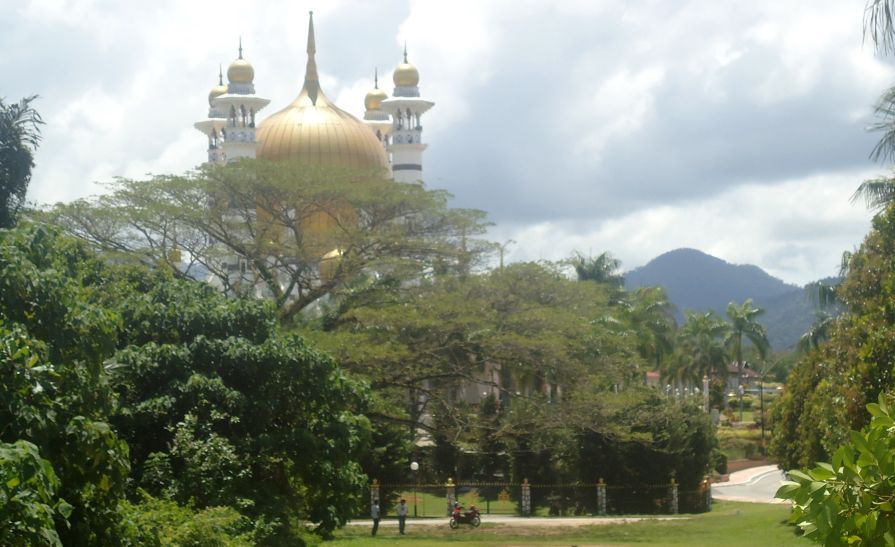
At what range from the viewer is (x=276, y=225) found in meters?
36.4

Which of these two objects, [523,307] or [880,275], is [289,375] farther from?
[523,307]

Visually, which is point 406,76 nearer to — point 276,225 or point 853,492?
point 276,225

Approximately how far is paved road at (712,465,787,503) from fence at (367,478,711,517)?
4.03 m

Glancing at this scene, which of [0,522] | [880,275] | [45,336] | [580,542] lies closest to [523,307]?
[580,542]

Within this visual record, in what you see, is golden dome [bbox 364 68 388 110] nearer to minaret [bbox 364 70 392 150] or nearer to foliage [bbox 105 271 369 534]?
minaret [bbox 364 70 392 150]

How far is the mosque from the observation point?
59.6 meters

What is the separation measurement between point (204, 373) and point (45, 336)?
21.2ft

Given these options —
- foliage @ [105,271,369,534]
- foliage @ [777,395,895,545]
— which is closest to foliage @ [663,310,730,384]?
foliage @ [105,271,369,534]

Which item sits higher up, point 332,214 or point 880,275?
point 332,214

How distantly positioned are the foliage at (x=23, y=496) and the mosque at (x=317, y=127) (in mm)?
38502

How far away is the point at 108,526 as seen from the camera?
43.9ft

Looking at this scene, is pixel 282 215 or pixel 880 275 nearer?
pixel 880 275

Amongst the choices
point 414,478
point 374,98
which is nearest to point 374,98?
point 374,98

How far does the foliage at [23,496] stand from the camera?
10.2m
